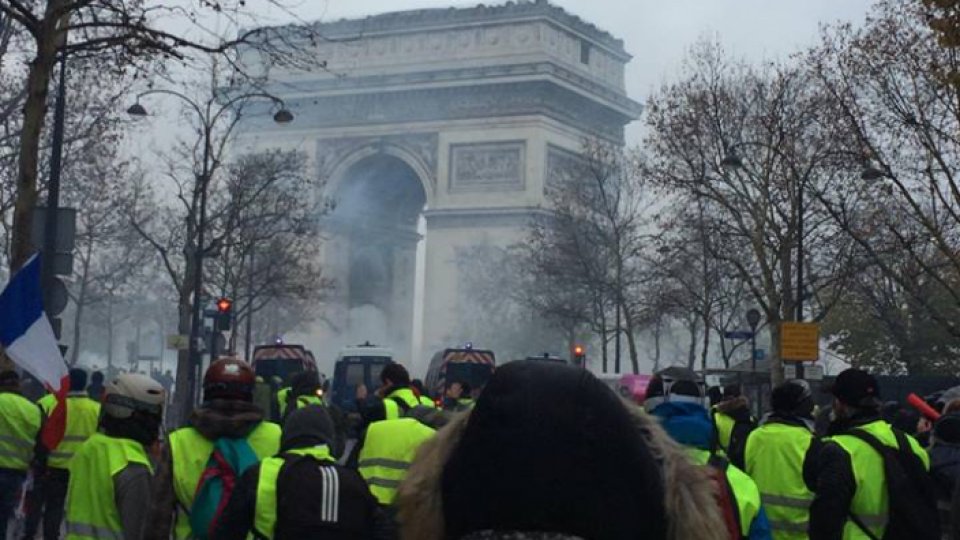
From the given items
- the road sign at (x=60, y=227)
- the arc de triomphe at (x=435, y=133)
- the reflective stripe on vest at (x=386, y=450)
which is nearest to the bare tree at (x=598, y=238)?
the arc de triomphe at (x=435, y=133)

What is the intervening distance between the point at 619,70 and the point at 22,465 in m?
67.7

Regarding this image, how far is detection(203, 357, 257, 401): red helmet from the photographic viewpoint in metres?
6.29

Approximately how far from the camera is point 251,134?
238ft

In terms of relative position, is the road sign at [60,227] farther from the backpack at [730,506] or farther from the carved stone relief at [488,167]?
the carved stone relief at [488,167]

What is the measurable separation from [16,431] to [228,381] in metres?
5.17

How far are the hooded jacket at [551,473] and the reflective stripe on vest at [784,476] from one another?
19.1ft

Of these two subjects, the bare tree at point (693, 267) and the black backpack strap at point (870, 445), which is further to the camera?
the bare tree at point (693, 267)

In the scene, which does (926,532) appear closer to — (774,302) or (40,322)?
(40,322)

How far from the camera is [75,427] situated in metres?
12.5

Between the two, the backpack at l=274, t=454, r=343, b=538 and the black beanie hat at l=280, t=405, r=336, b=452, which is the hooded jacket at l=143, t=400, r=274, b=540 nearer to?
the black beanie hat at l=280, t=405, r=336, b=452

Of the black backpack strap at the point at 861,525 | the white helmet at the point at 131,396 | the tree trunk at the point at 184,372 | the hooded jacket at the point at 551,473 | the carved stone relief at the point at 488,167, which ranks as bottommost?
the black backpack strap at the point at 861,525

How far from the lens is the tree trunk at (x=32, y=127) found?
1645cm

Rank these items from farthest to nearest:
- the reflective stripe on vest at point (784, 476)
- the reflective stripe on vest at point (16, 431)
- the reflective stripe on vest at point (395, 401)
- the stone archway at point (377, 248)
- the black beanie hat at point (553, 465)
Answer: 1. the stone archway at point (377, 248)
2. the reflective stripe on vest at point (16, 431)
3. the reflective stripe on vest at point (395, 401)
4. the reflective stripe on vest at point (784, 476)
5. the black beanie hat at point (553, 465)

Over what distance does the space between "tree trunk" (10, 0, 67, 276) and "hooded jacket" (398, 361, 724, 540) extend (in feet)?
A: 48.3
